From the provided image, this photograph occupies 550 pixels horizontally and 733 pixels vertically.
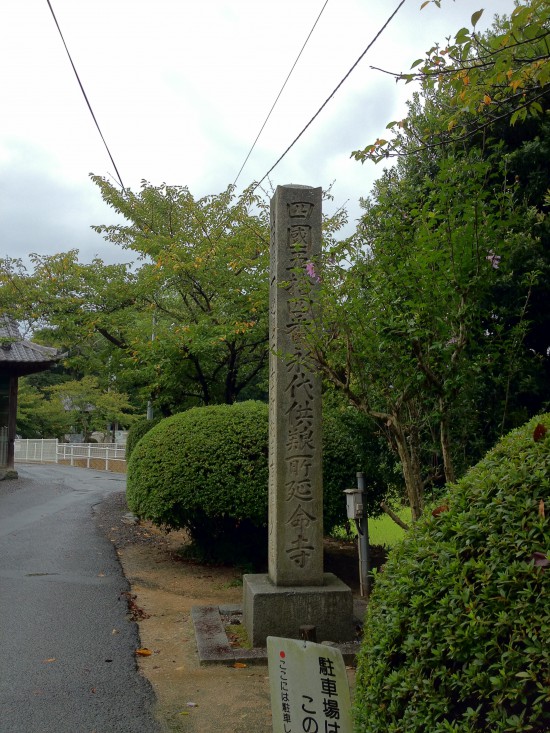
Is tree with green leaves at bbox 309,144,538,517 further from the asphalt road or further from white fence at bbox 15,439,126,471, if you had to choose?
white fence at bbox 15,439,126,471

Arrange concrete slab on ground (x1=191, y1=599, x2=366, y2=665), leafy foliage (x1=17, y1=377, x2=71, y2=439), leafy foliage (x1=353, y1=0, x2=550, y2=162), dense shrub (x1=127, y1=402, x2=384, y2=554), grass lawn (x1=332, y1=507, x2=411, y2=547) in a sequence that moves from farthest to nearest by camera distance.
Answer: leafy foliage (x1=17, y1=377, x2=71, y2=439) < grass lawn (x1=332, y1=507, x2=411, y2=547) < dense shrub (x1=127, y1=402, x2=384, y2=554) < concrete slab on ground (x1=191, y1=599, x2=366, y2=665) < leafy foliage (x1=353, y1=0, x2=550, y2=162)

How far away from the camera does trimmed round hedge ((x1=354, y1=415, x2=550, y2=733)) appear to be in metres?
1.92

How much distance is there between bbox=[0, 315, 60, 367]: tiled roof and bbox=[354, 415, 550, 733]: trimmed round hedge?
68.6 feet

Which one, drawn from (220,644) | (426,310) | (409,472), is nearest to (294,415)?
(409,472)

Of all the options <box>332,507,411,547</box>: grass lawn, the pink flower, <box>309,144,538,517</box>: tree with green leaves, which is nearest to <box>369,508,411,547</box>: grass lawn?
<box>332,507,411,547</box>: grass lawn

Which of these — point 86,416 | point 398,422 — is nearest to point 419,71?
point 398,422

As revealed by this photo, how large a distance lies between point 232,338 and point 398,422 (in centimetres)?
690

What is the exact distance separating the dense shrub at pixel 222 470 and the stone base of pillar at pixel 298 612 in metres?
2.64

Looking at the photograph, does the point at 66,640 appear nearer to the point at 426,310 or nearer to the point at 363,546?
the point at 363,546

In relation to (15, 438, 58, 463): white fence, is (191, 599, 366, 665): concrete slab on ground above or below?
below

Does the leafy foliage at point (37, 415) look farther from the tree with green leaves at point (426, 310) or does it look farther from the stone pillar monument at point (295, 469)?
the tree with green leaves at point (426, 310)

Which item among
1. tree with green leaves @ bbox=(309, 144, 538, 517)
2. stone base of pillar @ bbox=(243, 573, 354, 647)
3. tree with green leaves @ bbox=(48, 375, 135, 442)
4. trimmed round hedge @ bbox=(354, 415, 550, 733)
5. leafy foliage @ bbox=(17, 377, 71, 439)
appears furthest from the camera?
leafy foliage @ bbox=(17, 377, 71, 439)

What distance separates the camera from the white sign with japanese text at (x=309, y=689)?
3012 mm

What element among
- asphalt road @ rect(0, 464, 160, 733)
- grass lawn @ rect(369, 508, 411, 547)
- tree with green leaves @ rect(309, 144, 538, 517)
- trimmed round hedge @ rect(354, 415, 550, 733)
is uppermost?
tree with green leaves @ rect(309, 144, 538, 517)
